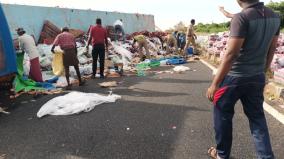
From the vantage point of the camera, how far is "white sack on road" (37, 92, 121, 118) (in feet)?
22.9

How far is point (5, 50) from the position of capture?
821 centimetres

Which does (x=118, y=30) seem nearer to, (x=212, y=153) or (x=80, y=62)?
(x=80, y=62)

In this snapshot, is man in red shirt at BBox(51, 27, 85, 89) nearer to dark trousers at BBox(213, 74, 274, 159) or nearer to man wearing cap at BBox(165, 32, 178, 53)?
dark trousers at BBox(213, 74, 274, 159)

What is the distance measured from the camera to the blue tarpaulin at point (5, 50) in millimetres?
8078

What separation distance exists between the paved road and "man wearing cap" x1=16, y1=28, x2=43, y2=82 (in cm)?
260

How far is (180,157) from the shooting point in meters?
4.54

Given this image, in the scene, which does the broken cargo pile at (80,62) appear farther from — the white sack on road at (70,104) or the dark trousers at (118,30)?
the white sack on road at (70,104)

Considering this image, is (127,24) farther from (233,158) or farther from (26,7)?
(233,158)

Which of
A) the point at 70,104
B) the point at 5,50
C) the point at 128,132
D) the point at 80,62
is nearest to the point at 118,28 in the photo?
the point at 80,62

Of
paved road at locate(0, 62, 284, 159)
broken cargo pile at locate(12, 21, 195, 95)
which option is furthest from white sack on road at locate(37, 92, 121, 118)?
broken cargo pile at locate(12, 21, 195, 95)

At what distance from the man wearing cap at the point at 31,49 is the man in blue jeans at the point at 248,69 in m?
7.79

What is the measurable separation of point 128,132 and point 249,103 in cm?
229

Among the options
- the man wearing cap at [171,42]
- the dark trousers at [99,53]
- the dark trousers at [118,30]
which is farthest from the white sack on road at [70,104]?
the dark trousers at [118,30]

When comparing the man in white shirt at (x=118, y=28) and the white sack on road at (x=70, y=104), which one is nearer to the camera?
the white sack on road at (x=70, y=104)
